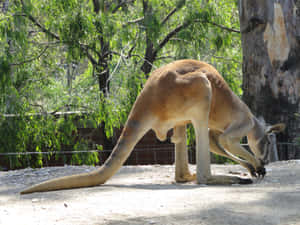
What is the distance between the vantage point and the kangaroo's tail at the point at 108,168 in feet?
12.2

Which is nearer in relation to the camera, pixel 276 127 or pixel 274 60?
pixel 276 127

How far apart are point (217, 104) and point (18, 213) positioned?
7.56 feet

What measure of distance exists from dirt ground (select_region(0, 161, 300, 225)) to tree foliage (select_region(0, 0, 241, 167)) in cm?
384

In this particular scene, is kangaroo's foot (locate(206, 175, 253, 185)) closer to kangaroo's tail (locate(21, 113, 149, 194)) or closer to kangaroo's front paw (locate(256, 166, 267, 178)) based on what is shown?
kangaroo's front paw (locate(256, 166, 267, 178))

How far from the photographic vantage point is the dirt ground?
8.05 feet

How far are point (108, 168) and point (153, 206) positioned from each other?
3.88 ft

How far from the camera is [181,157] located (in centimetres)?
451

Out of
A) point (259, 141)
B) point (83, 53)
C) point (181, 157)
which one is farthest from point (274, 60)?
point (83, 53)

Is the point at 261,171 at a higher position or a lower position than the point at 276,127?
lower

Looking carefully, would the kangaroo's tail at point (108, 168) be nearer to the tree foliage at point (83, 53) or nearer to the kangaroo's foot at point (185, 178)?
the kangaroo's foot at point (185, 178)

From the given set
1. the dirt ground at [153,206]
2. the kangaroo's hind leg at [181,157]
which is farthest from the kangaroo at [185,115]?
the dirt ground at [153,206]

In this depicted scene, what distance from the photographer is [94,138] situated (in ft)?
30.9

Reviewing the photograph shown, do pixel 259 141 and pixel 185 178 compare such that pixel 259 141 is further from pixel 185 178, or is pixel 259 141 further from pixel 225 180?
pixel 185 178

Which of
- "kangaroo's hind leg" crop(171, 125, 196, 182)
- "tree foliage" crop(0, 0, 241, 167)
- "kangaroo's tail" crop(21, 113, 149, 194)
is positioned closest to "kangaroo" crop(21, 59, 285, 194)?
"kangaroo's tail" crop(21, 113, 149, 194)
